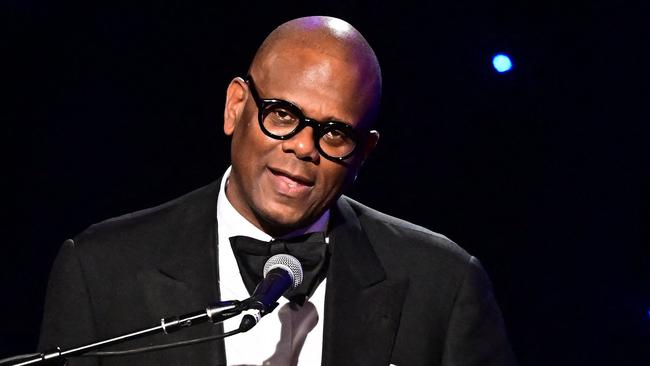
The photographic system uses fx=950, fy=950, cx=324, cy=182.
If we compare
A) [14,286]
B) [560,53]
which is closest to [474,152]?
[560,53]

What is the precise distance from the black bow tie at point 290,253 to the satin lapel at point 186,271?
0.34 ft

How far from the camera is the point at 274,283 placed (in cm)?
213

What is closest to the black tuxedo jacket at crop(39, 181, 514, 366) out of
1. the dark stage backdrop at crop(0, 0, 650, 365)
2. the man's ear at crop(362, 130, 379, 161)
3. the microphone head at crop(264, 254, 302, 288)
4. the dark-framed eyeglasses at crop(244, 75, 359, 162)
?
the man's ear at crop(362, 130, 379, 161)

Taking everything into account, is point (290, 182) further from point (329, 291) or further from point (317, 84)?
point (329, 291)

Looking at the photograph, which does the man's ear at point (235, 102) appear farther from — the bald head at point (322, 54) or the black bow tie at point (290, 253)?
the black bow tie at point (290, 253)

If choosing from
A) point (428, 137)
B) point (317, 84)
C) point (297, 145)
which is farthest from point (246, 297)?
point (428, 137)

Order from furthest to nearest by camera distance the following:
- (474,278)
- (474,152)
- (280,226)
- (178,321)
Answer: (474,152)
(474,278)
(280,226)
(178,321)

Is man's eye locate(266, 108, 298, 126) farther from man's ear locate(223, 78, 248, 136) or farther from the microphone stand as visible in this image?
the microphone stand

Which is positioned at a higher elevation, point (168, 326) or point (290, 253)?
point (290, 253)

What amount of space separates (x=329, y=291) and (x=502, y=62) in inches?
48.4

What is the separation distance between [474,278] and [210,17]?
4.95 ft

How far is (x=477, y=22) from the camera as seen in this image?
3.53 meters

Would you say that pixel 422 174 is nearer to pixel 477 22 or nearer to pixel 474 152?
pixel 474 152

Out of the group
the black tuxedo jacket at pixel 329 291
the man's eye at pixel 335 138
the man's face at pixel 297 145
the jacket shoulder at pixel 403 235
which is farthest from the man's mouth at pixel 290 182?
the jacket shoulder at pixel 403 235
